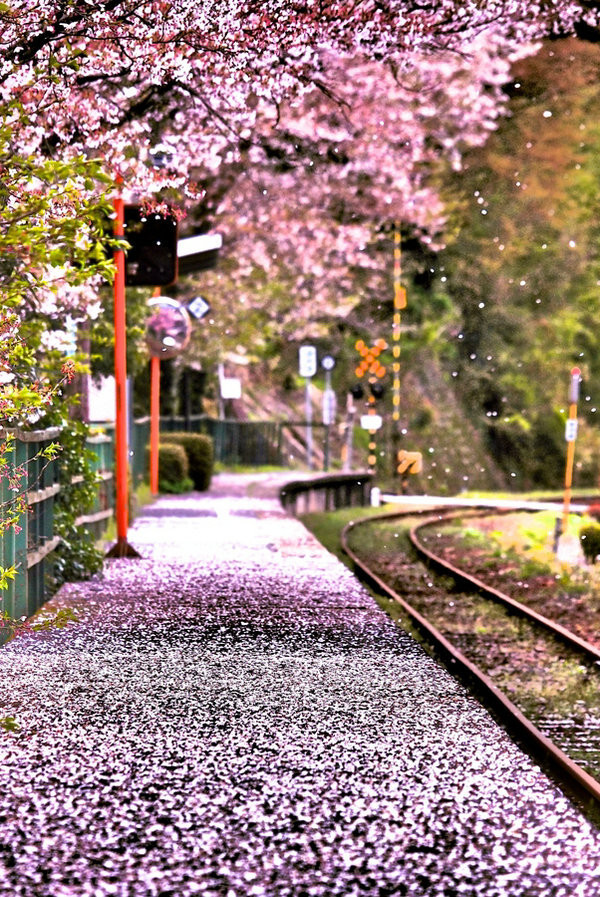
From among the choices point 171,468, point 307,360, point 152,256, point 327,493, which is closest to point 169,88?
point 152,256

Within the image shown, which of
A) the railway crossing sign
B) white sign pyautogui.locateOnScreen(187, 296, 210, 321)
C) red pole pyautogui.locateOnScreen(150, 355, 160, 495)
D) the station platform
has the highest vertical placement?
white sign pyautogui.locateOnScreen(187, 296, 210, 321)

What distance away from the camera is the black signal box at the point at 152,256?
12.5m

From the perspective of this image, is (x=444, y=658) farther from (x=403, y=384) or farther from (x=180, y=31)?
(x=403, y=384)

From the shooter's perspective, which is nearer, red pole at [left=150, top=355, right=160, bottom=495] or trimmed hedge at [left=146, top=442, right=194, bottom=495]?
red pole at [left=150, top=355, right=160, bottom=495]

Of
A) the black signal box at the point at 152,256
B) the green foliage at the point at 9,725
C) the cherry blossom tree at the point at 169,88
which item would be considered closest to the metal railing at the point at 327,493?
the cherry blossom tree at the point at 169,88

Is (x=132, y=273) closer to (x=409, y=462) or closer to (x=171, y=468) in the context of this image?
(x=171, y=468)

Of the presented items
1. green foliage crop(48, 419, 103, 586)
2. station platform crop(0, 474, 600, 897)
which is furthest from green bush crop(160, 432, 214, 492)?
station platform crop(0, 474, 600, 897)

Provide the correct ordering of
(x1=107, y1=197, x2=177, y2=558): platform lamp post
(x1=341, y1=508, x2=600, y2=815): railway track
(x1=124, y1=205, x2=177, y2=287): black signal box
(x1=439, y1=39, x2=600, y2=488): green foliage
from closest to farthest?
1. (x1=341, y1=508, x2=600, y2=815): railway track
2. (x1=107, y1=197, x2=177, y2=558): platform lamp post
3. (x1=124, y1=205, x2=177, y2=287): black signal box
4. (x1=439, y1=39, x2=600, y2=488): green foliage

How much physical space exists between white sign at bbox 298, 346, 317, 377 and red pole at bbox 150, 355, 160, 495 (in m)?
12.4

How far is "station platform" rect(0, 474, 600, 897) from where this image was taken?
4156 millimetres

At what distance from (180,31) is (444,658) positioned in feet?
16.1

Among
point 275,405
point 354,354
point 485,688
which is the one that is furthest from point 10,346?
point 275,405

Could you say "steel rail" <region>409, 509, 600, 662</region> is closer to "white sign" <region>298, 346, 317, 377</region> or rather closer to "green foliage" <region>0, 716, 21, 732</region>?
"green foliage" <region>0, 716, 21, 732</region>

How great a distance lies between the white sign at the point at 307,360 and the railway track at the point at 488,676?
14.7 m
